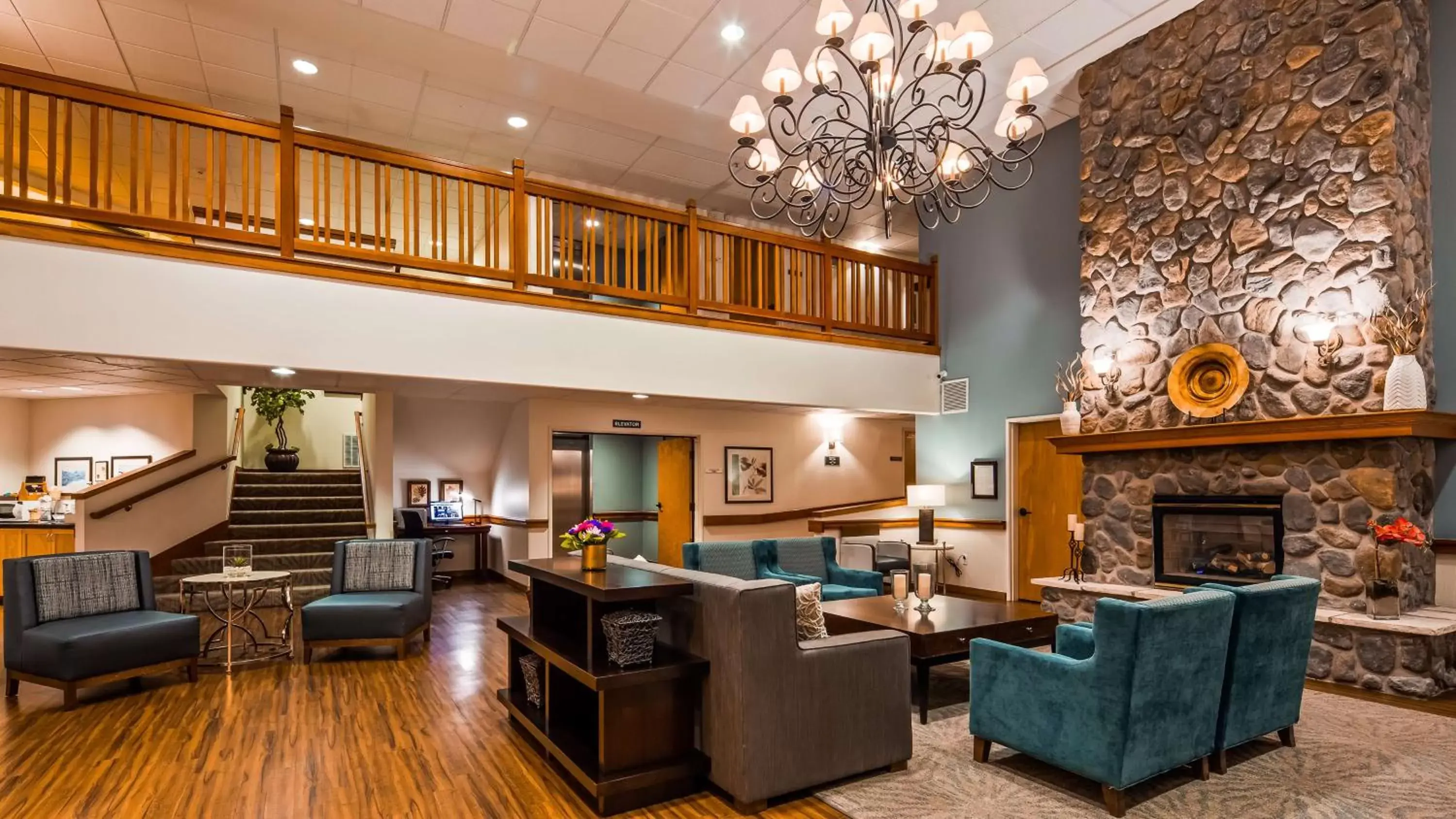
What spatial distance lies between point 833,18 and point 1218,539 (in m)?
4.88

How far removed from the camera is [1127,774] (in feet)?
10.5

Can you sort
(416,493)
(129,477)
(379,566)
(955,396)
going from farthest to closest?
(416,493)
(955,396)
(129,477)
(379,566)

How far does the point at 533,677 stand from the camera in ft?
14.0

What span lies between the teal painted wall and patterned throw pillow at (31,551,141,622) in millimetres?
7337

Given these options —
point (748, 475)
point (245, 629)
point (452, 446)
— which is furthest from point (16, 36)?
point (748, 475)

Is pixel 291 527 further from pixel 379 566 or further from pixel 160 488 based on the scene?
pixel 379 566

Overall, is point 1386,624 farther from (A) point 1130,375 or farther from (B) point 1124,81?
(B) point 1124,81

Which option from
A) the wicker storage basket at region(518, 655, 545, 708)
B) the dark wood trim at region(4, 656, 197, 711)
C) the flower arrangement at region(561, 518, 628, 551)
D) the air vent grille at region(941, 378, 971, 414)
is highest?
the air vent grille at region(941, 378, 971, 414)

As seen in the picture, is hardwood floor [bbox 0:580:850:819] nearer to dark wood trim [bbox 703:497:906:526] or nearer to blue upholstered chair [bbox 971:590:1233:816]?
blue upholstered chair [bbox 971:590:1233:816]

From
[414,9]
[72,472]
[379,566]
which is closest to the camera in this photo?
[414,9]

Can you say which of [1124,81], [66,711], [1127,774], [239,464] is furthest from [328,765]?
[239,464]

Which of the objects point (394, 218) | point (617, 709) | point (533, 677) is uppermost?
point (394, 218)

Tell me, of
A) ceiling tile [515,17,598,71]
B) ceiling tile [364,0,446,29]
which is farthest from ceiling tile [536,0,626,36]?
Answer: ceiling tile [364,0,446,29]

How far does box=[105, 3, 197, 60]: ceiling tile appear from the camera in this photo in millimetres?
5922
